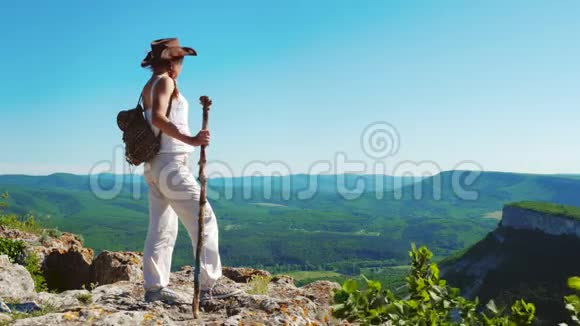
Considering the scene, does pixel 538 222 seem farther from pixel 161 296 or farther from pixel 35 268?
pixel 161 296

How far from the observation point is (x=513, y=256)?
146250 millimetres

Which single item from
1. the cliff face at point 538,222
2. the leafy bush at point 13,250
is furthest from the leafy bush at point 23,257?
the cliff face at point 538,222

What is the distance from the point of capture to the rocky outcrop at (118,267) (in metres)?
10.3

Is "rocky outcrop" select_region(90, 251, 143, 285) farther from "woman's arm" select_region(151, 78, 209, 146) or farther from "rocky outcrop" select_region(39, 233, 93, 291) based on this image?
"woman's arm" select_region(151, 78, 209, 146)

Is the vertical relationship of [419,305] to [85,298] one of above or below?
above

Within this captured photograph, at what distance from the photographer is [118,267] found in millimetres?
10461

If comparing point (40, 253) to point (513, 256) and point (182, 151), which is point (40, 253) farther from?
point (513, 256)

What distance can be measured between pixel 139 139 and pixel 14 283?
458 centimetres

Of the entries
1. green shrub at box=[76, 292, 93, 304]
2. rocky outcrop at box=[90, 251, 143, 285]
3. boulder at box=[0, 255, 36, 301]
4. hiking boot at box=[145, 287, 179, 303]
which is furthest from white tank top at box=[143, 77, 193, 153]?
rocky outcrop at box=[90, 251, 143, 285]

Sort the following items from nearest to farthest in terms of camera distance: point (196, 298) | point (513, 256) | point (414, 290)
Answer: point (414, 290) < point (196, 298) < point (513, 256)

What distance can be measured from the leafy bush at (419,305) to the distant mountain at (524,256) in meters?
124

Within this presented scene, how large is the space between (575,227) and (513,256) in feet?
65.5

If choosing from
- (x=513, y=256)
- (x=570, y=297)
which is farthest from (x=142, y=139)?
(x=513, y=256)

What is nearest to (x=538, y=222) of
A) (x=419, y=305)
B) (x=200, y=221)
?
(x=200, y=221)
